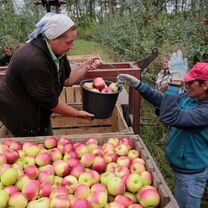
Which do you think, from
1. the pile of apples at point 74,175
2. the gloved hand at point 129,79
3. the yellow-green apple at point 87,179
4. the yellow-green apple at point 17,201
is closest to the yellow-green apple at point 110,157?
the pile of apples at point 74,175

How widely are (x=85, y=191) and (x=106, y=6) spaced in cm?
2178

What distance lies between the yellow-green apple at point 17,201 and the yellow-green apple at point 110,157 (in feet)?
1.87

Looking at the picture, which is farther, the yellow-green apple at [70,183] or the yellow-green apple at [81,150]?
the yellow-green apple at [81,150]

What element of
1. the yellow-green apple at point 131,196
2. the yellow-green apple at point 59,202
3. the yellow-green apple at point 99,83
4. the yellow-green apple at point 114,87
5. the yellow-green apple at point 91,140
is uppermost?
the yellow-green apple at point 99,83

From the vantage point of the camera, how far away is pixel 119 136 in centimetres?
224

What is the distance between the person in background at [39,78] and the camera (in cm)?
225

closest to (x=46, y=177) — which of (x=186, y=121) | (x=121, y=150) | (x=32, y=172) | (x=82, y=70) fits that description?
(x=32, y=172)

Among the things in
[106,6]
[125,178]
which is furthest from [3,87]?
[106,6]

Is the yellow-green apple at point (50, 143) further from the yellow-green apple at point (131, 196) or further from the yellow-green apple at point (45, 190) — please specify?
Result: the yellow-green apple at point (131, 196)

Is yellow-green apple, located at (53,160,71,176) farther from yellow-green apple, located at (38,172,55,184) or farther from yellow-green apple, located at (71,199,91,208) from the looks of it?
yellow-green apple, located at (71,199,91,208)

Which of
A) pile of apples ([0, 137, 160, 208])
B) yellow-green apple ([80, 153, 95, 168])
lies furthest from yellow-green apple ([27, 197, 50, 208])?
yellow-green apple ([80, 153, 95, 168])

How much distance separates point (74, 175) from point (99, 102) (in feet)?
2.52

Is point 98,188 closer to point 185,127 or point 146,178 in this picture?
point 146,178

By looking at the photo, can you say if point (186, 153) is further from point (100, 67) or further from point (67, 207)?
point (100, 67)
